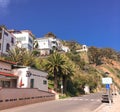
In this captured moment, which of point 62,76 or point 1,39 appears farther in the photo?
point 1,39

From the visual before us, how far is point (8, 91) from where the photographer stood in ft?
79.8

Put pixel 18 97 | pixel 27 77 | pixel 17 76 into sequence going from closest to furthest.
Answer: pixel 18 97 < pixel 17 76 < pixel 27 77

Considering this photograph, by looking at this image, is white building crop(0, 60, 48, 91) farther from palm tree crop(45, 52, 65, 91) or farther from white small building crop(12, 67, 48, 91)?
palm tree crop(45, 52, 65, 91)

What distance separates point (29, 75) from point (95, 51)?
10191cm

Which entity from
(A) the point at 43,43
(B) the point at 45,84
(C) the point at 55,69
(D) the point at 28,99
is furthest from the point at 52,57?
(A) the point at 43,43

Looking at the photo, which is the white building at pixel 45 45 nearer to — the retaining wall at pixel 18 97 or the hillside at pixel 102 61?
the hillside at pixel 102 61

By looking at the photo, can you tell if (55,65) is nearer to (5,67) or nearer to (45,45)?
(5,67)

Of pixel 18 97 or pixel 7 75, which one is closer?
pixel 18 97

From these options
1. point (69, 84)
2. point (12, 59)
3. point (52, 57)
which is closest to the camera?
point (12, 59)

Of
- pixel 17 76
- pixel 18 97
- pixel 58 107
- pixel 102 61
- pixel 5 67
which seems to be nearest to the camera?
pixel 58 107

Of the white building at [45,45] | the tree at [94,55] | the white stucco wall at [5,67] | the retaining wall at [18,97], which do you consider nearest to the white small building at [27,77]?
the white stucco wall at [5,67]

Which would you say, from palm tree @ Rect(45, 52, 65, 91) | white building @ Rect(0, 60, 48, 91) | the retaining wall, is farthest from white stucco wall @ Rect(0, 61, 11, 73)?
palm tree @ Rect(45, 52, 65, 91)

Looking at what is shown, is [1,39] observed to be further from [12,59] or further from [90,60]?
[90,60]

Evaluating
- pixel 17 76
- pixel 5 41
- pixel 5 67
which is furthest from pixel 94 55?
pixel 5 67
